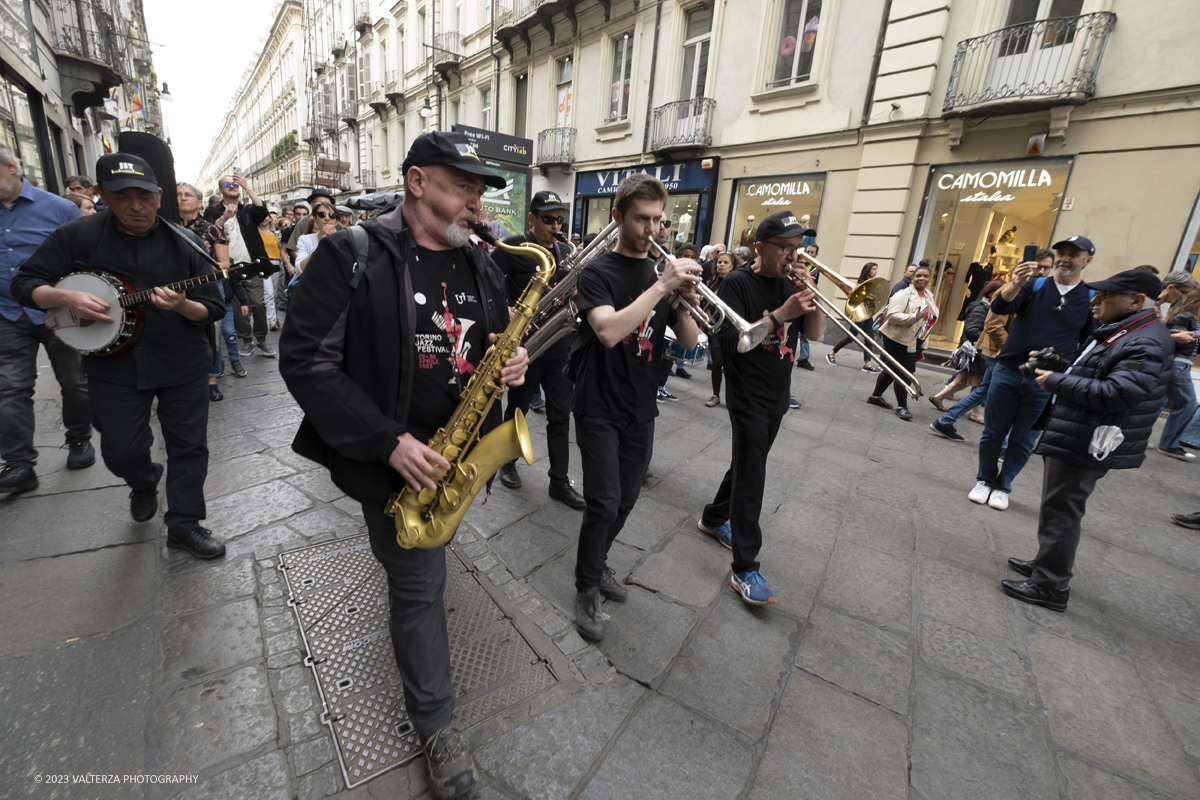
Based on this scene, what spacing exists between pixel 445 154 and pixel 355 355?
0.74 m

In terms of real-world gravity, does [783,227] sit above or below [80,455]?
above

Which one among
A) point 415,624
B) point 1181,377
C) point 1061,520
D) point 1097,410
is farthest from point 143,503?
point 1181,377

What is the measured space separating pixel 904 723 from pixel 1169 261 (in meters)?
9.64

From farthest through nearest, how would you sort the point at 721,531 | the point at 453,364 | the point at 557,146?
the point at 557,146
the point at 721,531
the point at 453,364

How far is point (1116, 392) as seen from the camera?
9.27ft

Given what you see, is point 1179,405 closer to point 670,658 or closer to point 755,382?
point 755,382

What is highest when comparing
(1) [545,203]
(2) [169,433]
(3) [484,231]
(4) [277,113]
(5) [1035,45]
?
(4) [277,113]

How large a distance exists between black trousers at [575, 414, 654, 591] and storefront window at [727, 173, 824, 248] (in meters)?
9.73

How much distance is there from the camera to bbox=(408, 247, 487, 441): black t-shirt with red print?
69.8 inches

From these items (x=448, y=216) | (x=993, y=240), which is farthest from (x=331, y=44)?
(x=448, y=216)

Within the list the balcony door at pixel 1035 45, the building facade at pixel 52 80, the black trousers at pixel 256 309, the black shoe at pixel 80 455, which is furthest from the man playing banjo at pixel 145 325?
the balcony door at pixel 1035 45

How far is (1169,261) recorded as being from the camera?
752cm

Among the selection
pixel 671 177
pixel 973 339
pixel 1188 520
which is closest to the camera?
pixel 1188 520

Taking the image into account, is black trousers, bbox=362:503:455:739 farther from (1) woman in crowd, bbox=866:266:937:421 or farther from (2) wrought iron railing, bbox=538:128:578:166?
(2) wrought iron railing, bbox=538:128:578:166
